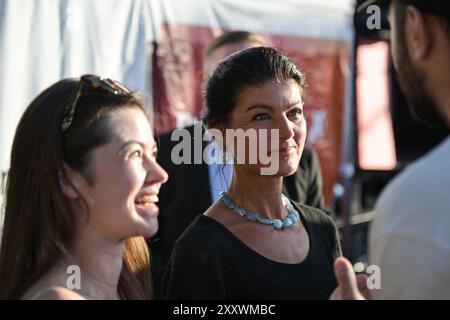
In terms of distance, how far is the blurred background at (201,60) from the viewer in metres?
3.38

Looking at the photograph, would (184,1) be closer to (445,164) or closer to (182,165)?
(182,165)

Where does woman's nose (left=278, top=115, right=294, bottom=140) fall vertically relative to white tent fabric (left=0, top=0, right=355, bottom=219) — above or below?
below

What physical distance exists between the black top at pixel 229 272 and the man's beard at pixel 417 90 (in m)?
0.70

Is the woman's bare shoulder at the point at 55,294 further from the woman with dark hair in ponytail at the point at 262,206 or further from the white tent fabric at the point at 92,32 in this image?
the white tent fabric at the point at 92,32

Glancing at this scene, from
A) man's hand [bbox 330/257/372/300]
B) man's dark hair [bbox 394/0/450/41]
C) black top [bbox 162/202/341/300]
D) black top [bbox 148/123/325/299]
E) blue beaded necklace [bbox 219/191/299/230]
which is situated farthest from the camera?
black top [bbox 148/123/325/299]

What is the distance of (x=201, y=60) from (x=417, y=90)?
315 cm

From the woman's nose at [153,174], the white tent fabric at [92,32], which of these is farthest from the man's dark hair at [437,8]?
the white tent fabric at [92,32]

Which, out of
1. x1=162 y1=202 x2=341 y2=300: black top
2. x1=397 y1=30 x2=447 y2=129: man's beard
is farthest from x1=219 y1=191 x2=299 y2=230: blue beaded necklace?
x1=397 y1=30 x2=447 y2=129: man's beard

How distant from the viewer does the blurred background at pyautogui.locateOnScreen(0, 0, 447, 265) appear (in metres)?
3.38

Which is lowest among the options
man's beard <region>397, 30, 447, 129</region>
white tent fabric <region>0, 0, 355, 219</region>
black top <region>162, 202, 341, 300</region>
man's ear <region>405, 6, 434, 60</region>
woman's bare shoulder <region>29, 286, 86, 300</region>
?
woman's bare shoulder <region>29, 286, 86, 300</region>

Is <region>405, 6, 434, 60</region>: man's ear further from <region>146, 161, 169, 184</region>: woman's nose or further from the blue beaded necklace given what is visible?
the blue beaded necklace

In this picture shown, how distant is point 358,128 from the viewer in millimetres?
5496

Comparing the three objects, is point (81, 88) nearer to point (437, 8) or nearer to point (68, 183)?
point (68, 183)
